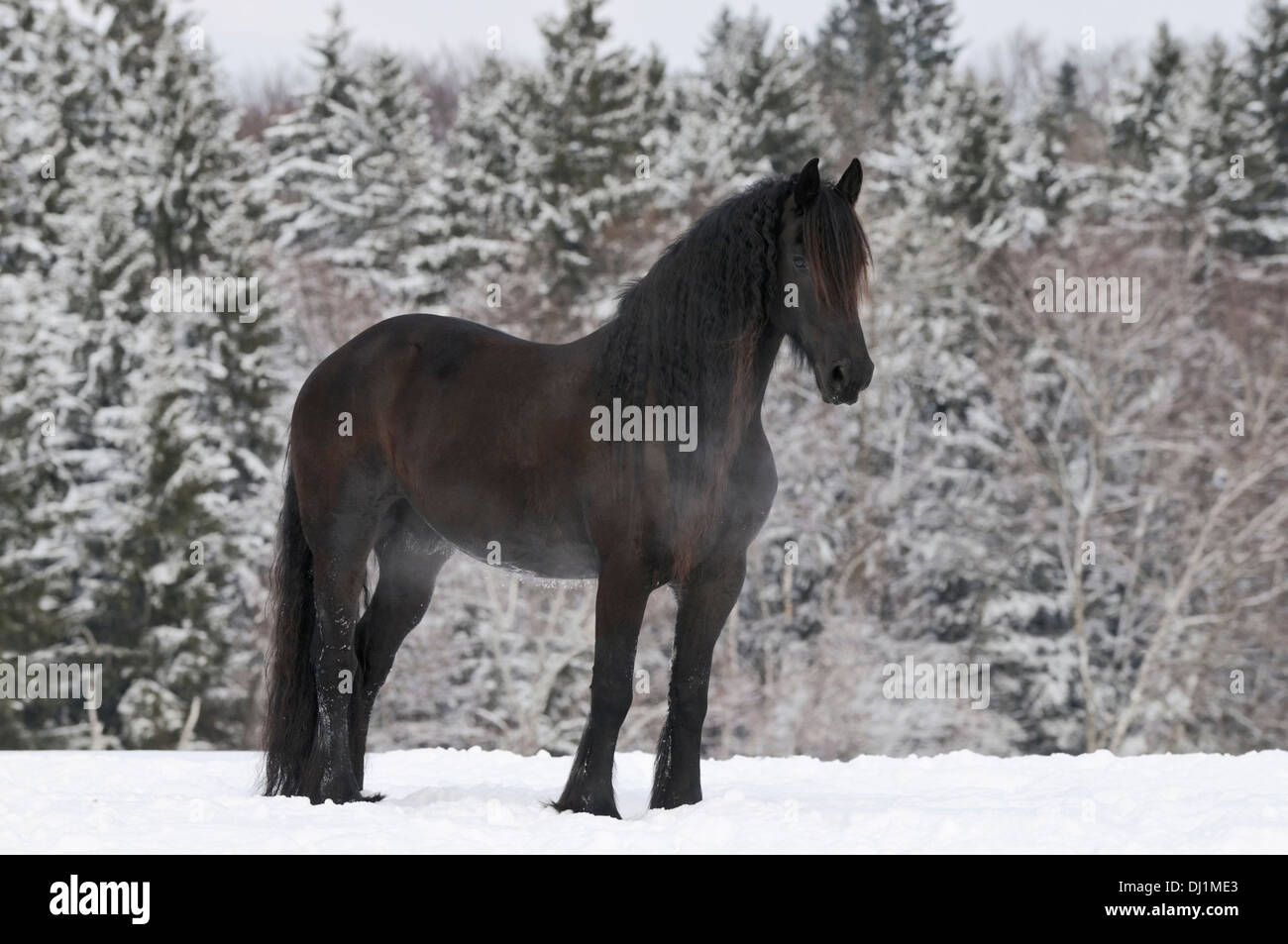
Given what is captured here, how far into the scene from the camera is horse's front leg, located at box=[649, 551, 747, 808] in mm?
5996

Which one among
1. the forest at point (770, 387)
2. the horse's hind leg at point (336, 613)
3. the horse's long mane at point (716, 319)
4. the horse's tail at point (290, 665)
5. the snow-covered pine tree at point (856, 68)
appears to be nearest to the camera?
the horse's long mane at point (716, 319)

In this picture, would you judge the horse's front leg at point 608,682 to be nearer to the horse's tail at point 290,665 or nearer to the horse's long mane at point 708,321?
the horse's long mane at point 708,321

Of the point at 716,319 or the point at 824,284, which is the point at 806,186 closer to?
the point at 824,284

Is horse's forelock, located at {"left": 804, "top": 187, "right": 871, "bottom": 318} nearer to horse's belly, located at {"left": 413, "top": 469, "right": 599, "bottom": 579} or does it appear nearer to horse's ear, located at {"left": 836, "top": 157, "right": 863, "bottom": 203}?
horse's ear, located at {"left": 836, "top": 157, "right": 863, "bottom": 203}

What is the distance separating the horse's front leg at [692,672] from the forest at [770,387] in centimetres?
1916

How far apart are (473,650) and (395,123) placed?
13411mm

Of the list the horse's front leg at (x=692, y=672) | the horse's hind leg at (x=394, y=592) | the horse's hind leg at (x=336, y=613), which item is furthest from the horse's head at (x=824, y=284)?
the horse's hind leg at (x=336, y=613)

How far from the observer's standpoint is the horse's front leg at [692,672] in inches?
236

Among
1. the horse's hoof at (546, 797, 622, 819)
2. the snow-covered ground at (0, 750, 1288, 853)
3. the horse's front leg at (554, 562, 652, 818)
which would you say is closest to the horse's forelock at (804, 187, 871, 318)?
the horse's front leg at (554, 562, 652, 818)

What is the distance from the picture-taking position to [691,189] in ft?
102

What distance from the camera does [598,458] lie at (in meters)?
5.84

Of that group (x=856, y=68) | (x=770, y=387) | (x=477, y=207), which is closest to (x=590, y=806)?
(x=770, y=387)

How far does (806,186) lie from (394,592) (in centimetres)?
278

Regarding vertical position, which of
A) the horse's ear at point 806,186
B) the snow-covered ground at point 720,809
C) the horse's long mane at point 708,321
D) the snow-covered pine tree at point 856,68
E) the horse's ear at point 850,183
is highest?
the snow-covered pine tree at point 856,68
